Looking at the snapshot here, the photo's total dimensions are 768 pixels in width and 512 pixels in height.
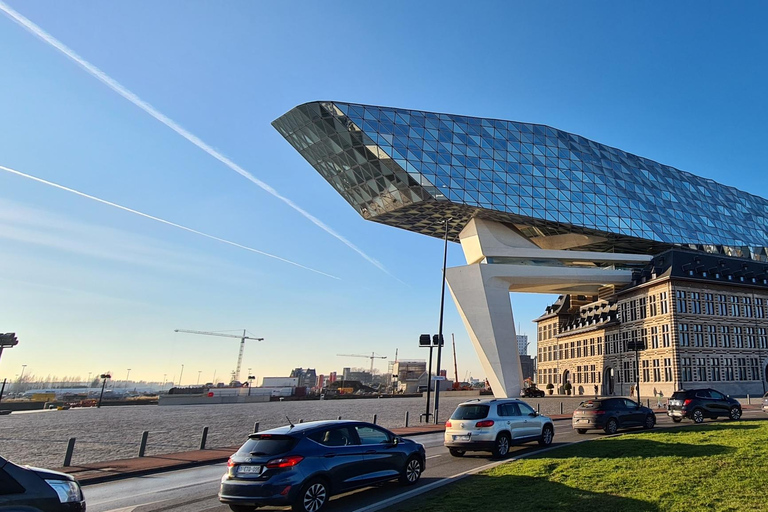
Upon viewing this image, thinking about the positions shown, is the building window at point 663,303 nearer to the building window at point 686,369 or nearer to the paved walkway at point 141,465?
the building window at point 686,369

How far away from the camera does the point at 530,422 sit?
606 inches

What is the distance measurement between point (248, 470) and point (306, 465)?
991 millimetres

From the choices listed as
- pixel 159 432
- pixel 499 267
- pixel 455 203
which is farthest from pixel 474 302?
pixel 159 432

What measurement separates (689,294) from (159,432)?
58025 millimetres

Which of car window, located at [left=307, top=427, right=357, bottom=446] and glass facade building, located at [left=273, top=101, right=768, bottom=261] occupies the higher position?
glass facade building, located at [left=273, top=101, right=768, bottom=261]

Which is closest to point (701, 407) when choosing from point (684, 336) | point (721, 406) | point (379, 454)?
point (721, 406)

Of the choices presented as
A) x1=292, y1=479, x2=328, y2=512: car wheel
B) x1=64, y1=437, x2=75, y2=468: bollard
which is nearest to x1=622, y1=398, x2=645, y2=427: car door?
x1=292, y1=479, x2=328, y2=512: car wheel

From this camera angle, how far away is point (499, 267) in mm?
59656

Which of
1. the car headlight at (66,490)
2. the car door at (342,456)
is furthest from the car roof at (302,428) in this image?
the car headlight at (66,490)

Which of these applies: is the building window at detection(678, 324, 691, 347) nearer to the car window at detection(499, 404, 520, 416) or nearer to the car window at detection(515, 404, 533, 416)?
the car window at detection(515, 404, 533, 416)

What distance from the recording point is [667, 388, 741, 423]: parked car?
2258 cm

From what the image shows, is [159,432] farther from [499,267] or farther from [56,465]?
[499,267]

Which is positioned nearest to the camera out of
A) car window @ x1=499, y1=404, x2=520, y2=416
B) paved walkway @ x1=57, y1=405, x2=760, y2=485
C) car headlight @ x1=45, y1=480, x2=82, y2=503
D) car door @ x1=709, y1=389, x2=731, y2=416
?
car headlight @ x1=45, y1=480, x2=82, y2=503

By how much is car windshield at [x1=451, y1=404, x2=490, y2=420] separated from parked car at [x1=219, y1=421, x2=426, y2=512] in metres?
4.47
